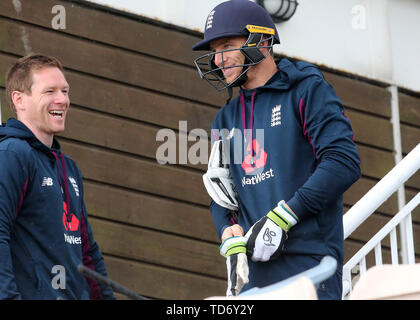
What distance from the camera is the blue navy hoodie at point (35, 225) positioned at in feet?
12.5

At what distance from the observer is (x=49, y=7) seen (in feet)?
22.1

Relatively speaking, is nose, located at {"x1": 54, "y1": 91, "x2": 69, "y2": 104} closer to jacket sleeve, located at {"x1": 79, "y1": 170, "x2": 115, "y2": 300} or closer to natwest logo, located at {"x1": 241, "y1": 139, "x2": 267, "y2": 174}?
jacket sleeve, located at {"x1": 79, "y1": 170, "x2": 115, "y2": 300}

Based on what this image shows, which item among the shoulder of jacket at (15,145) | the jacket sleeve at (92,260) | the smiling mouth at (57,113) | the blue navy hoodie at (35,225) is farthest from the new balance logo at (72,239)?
the smiling mouth at (57,113)

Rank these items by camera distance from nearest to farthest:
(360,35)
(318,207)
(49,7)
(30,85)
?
(318,207) < (30,85) < (49,7) < (360,35)

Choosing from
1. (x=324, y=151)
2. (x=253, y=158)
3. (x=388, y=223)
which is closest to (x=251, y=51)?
(x=253, y=158)

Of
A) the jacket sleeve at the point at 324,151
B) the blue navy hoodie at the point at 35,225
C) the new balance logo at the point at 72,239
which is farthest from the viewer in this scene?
the new balance logo at the point at 72,239

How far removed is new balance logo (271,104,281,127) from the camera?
4.16 m

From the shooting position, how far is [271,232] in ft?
12.7

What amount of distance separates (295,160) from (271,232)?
38 centimetres

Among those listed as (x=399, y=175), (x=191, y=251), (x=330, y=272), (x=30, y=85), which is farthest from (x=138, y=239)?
(x=330, y=272)

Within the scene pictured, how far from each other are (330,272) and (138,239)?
4227mm

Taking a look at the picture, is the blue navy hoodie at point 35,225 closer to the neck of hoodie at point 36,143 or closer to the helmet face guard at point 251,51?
the neck of hoodie at point 36,143

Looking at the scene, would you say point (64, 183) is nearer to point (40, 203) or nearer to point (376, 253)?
point (40, 203)
